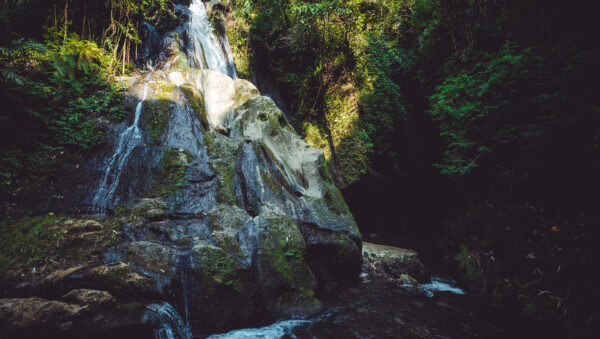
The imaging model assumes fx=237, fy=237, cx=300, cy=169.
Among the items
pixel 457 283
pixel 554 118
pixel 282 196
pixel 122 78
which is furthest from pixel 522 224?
pixel 122 78

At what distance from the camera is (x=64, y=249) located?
3.46 m

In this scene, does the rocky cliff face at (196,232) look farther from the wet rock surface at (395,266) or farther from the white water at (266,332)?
the wet rock surface at (395,266)

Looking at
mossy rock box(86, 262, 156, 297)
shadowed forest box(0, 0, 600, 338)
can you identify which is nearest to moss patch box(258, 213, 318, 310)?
shadowed forest box(0, 0, 600, 338)

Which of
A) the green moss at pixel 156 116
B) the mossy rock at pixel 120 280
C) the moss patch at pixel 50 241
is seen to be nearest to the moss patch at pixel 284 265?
the mossy rock at pixel 120 280

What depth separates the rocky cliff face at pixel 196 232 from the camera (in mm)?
3012

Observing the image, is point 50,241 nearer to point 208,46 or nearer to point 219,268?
point 219,268

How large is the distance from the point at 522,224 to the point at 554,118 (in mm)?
3227

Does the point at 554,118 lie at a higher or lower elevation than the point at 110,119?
lower

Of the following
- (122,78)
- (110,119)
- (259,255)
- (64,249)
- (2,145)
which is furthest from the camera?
(122,78)

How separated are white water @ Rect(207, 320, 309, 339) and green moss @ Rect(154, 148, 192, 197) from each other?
2954mm

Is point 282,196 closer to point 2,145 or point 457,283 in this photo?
point 457,283

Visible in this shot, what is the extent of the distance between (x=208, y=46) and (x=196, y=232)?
977 cm

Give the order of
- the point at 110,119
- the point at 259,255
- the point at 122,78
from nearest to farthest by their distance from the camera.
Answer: the point at 259,255
the point at 110,119
the point at 122,78

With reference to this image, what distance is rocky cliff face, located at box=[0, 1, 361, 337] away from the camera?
3012 millimetres
